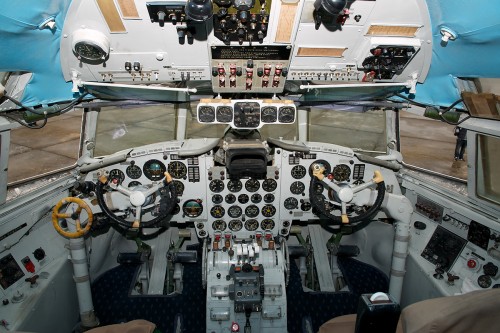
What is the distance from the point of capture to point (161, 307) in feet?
14.9

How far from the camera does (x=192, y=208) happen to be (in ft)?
14.5

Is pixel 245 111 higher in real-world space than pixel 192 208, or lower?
higher

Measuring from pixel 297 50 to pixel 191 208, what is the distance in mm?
2224

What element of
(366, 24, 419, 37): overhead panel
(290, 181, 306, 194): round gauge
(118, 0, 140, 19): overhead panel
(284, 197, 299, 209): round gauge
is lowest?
(284, 197, 299, 209): round gauge

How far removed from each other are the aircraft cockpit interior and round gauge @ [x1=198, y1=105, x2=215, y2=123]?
24mm

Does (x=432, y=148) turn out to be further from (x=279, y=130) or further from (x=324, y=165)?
(x=324, y=165)

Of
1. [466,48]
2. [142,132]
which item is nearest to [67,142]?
[142,132]

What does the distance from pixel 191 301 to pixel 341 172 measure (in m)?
2.37

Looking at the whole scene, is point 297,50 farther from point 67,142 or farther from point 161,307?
point 67,142

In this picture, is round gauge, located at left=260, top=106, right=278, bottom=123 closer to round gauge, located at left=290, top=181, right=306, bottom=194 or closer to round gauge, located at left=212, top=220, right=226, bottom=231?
round gauge, located at left=290, top=181, right=306, bottom=194

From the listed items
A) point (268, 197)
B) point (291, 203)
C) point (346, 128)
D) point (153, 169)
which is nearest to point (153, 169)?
point (153, 169)

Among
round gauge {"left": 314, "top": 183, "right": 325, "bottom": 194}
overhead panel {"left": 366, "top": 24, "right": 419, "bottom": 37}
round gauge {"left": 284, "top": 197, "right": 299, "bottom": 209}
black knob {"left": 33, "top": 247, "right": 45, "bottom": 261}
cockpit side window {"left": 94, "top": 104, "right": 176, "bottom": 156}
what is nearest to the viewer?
overhead panel {"left": 366, "top": 24, "right": 419, "bottom": 37}

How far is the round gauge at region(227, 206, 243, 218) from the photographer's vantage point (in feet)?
14.6

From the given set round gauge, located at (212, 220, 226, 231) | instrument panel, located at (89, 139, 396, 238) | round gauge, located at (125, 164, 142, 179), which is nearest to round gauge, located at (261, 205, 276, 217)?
instrument panel, located at (89, 139, 396, 238)
